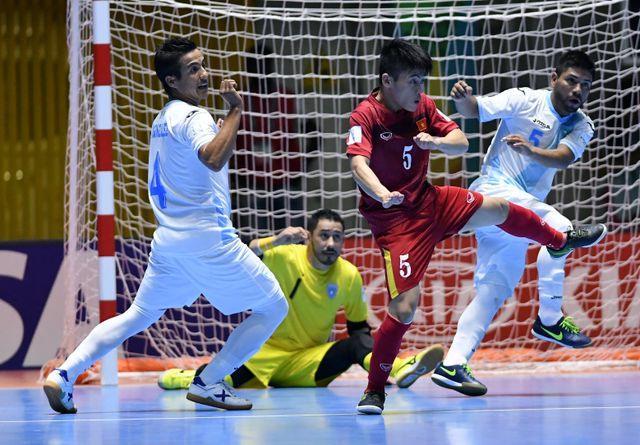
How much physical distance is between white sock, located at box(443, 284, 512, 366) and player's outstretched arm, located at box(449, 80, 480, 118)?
36.4 inches

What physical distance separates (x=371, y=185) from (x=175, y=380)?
2590 millimetres

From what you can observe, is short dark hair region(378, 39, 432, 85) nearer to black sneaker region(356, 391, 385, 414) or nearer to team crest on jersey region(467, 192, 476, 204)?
team crest on jersey region(467, 192, 476, 204)

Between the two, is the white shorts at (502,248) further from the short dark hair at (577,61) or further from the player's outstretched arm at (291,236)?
the player's outstretched arm at (291,236)

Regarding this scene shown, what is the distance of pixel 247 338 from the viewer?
5711 mm

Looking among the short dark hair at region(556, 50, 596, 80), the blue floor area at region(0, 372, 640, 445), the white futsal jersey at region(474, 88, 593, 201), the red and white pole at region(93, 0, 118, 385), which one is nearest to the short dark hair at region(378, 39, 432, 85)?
the white futsal jersey at region(474, 88, 593, 201)

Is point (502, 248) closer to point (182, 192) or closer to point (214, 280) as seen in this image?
point (214, 280)

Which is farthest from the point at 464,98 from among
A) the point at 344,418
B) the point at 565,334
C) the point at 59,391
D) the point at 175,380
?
the point at 175,380

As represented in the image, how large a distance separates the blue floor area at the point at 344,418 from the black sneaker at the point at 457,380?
66 millimetres

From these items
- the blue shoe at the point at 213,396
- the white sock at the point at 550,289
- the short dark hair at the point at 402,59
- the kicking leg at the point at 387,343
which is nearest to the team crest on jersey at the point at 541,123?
the white sock at the point at 550,289

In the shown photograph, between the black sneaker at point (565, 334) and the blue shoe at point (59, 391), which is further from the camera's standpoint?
the black sneaker at point (565, 334)

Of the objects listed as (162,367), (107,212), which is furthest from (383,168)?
(162,367)

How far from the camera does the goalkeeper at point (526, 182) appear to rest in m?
6.29

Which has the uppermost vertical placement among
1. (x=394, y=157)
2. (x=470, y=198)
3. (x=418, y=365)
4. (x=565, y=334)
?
(x=394, y=157)

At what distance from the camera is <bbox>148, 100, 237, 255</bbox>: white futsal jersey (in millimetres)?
5504
